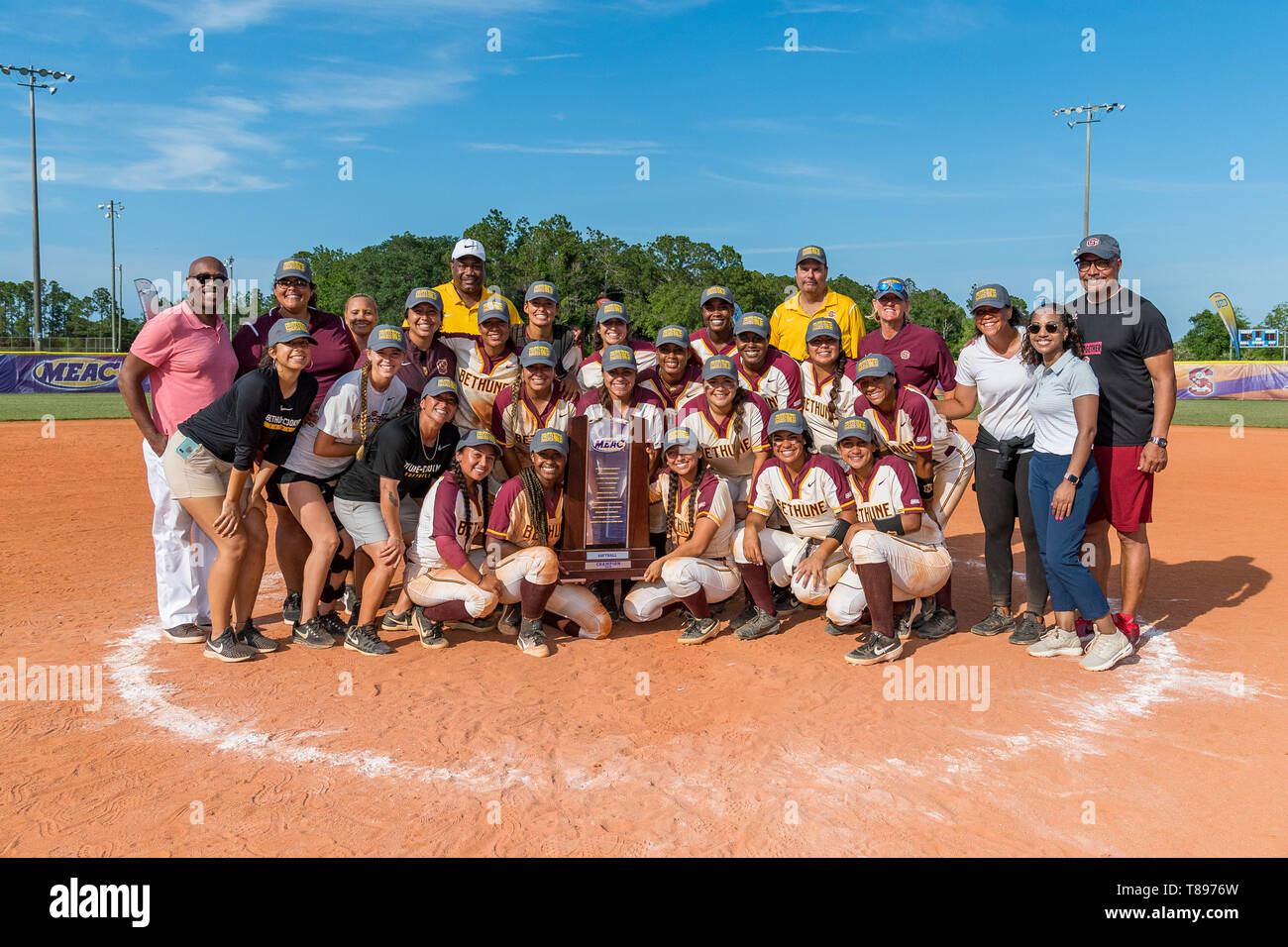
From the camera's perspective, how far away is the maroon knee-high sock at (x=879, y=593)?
18.0 feet

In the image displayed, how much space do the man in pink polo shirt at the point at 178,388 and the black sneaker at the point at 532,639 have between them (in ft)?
6.76

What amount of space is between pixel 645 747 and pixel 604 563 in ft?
6.17

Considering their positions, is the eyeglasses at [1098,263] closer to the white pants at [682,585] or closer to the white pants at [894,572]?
the white pants at [894,572]

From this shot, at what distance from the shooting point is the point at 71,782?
12.6 ft

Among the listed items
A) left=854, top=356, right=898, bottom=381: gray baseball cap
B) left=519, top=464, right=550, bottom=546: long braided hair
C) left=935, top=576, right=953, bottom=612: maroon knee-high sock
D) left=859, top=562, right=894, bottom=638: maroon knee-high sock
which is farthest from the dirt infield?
left=854, top=356, right=898, bottom=381: gray baseball cap

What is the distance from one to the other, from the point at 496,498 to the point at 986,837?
3.60m

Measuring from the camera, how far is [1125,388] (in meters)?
5.50

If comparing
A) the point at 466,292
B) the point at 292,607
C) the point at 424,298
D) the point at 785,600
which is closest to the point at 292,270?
the point at 424,298

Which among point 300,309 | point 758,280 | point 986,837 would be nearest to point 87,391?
point 300,309

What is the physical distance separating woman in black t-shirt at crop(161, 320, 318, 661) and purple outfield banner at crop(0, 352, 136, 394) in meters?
28.8

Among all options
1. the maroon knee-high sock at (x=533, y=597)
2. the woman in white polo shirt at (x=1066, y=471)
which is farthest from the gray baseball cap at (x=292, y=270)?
the woman in white polo shirt at (x=1066, y=471)

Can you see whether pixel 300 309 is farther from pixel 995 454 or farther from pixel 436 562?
pixel 995 454

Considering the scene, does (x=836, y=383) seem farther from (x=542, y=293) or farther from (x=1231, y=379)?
(x=1231, y=379)

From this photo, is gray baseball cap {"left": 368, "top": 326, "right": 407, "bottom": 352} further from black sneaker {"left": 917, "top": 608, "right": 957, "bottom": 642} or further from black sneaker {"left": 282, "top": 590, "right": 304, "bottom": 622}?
black sneaker {"left": 917, "top": 608, "right": 957, "bottom": 642}
